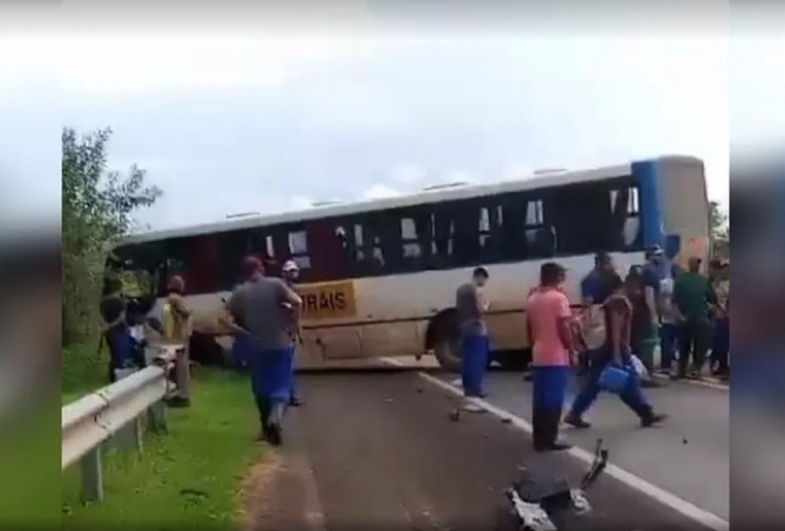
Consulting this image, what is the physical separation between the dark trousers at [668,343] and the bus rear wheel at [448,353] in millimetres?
629

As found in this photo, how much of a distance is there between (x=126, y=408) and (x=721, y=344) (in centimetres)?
186

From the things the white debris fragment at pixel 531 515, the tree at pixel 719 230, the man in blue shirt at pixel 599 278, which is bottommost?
the white debris fragment at pixel 531 515

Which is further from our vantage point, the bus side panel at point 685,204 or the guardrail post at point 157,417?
the guardrail post at point 157,417

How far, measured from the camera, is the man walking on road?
5.12 metres

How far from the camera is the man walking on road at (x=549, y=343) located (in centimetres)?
512

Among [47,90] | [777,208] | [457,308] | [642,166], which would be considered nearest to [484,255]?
[457,308]

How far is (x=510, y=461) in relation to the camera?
519 cm

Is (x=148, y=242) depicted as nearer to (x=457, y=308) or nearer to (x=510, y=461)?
(x=457, y=308)

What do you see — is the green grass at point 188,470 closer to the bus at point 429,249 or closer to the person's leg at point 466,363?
the bus at point 429,249

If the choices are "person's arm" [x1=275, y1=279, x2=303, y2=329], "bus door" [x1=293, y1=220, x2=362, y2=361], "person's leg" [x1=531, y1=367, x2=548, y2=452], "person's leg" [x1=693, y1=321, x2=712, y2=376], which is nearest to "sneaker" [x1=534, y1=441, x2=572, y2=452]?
"person's leg" [x1=531, y1=367, x2=548, y2=452]

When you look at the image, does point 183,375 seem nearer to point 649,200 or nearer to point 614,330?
point 614,330

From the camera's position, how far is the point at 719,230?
5.06 metres

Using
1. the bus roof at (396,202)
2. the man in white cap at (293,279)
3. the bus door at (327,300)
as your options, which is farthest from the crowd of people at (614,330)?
the man in white cap at (293,279)

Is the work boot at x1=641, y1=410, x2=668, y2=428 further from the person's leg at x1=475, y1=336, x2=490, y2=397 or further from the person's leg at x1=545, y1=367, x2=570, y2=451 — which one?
the person's leg at x1=475, y1=336, x2=490, y2=397
